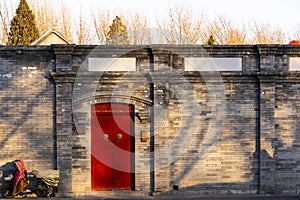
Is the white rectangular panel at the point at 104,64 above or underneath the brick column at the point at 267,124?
above

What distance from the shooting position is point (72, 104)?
10.6 meters

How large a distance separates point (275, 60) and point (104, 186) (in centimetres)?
583

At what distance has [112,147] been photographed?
10828mm

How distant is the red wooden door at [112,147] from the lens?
1076 cm

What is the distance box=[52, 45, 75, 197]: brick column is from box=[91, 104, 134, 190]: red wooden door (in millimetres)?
645

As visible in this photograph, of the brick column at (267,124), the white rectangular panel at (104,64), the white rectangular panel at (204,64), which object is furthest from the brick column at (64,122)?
the brick column at (267,124)

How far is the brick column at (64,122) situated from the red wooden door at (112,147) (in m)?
0.64

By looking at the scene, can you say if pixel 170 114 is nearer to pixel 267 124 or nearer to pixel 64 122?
pixel 267 124

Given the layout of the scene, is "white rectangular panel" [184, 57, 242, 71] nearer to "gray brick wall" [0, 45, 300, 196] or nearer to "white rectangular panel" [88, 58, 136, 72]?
"gray brick wall" [0, 45, 300, 196]

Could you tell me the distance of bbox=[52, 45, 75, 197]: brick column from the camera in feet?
34.6

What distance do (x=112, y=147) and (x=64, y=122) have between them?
57.7 inches

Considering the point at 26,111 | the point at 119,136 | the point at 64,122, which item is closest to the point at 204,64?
the point at 119,136

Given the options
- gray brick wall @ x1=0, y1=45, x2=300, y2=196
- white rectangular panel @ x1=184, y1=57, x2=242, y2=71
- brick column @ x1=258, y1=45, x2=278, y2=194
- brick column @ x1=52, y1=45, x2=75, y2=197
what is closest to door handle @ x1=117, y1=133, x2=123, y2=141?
gray brick wall @ x1=0, y1=45, x2=300, y2=196

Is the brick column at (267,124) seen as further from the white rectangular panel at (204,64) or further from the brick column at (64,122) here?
the brick column at (64,122)
